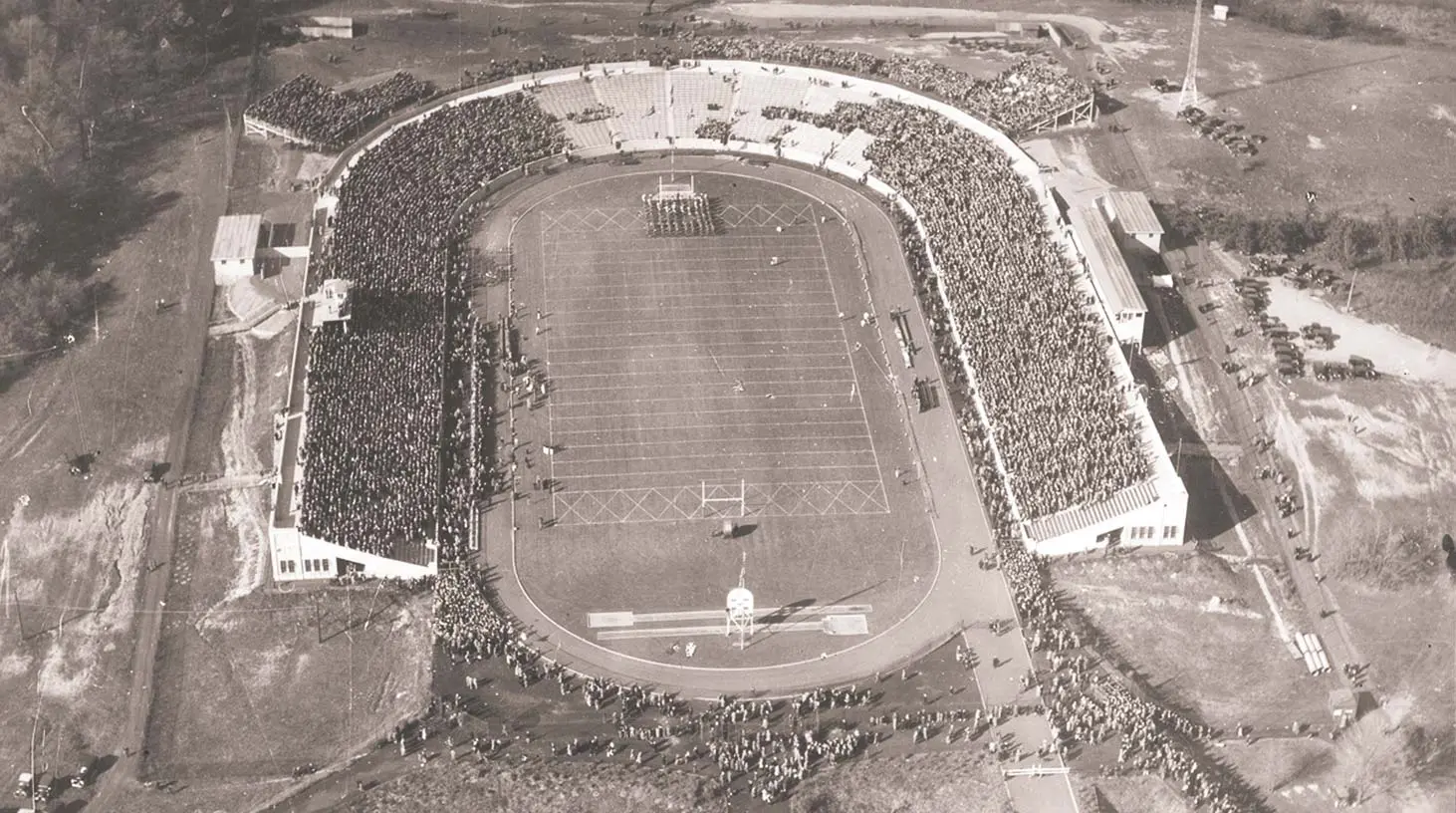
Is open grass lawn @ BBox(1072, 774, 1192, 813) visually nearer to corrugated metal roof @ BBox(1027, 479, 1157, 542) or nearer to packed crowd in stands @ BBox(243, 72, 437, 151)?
corrugated metal roof @ BBox(1027, 479, 1157, 542)

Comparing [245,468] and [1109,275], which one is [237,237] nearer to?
[245,468]

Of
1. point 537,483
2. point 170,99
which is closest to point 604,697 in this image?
point 537,483

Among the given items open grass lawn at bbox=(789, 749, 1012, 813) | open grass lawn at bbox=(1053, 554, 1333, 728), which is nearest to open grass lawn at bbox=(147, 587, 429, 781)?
open grass lawn at bbox=(789, 749, 1012, 813)

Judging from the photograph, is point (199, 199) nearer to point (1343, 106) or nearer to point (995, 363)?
point (995, 363)

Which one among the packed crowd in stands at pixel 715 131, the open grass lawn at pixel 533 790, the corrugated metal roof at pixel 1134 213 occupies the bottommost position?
the open grass lawn at pixel 533 790

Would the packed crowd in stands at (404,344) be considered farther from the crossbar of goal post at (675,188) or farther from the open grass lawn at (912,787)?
the open grass lawn at (912,787)

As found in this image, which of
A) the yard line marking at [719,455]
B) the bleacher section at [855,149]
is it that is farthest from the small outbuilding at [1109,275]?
the yard line marking at [719,455]

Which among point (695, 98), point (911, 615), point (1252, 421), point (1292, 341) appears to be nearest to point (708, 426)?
point (911, 615)
